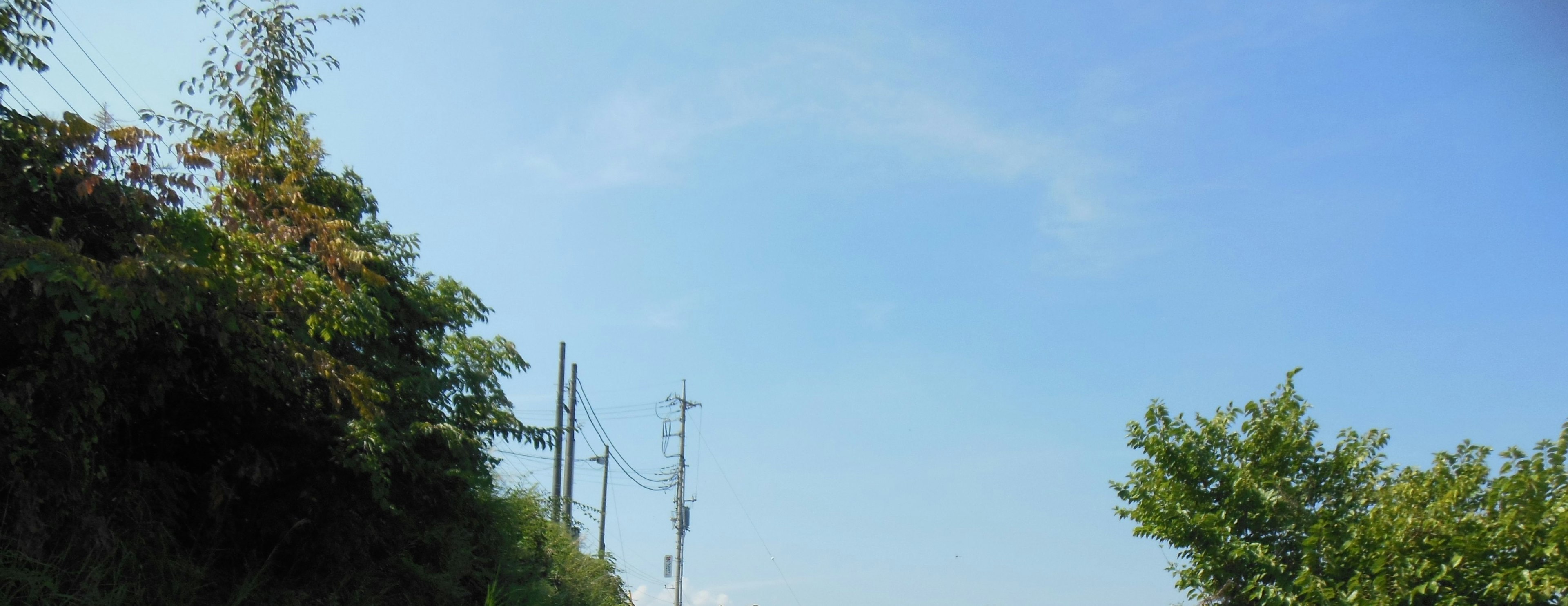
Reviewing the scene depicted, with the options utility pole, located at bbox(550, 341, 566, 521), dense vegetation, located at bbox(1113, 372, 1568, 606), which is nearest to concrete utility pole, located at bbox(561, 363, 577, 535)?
utility pole, located at bbox(550, 341, 566, 521)

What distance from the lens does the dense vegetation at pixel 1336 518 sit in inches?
428

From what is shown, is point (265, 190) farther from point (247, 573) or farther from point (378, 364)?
point (247, 573)

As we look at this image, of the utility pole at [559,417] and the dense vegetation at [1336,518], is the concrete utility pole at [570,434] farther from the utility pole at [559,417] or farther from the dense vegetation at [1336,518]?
the dense vegetation at [1336,518]

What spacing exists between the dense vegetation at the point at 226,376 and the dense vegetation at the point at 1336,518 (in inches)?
335

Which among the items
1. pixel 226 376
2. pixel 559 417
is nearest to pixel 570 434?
pixel 559 417

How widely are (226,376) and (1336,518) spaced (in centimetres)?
1227

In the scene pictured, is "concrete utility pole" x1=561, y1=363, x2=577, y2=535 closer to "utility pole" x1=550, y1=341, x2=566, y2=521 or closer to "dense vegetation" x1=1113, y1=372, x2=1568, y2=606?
"utility pole" x1=550, y1=341, x2=566, y2=521

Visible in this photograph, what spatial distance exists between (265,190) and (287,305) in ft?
3.92

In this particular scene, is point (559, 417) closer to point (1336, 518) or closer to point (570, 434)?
point (570, 434)

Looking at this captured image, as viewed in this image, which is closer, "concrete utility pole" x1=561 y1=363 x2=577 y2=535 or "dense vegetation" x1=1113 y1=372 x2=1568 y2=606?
"dense vegetation" x1=1113 y1=372 x2=1568 y2=606

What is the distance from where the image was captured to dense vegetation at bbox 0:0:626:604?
8664 mm

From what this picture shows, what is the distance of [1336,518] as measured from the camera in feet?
44.7

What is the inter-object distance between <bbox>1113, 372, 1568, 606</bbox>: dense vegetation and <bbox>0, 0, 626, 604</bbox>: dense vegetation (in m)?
8.51

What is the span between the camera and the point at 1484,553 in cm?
1102
